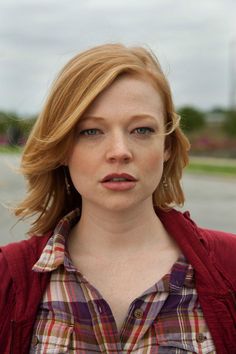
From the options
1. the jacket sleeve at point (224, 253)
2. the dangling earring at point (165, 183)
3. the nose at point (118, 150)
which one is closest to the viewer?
the nose at point (118, 150)

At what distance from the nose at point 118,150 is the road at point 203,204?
12.6 ft

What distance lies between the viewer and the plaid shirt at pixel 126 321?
5.56 feet

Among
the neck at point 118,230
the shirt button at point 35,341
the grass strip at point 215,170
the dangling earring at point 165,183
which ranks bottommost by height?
the shirt button at point 35,341

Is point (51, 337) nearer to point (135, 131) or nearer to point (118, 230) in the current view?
point (118, 230)

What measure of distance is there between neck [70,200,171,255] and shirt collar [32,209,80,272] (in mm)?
53

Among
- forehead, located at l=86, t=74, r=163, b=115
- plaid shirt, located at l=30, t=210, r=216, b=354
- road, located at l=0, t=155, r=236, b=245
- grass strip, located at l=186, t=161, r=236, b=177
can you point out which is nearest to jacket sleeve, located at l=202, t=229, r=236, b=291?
plaid shirt, located at l=30, t=210, r=216, b=354

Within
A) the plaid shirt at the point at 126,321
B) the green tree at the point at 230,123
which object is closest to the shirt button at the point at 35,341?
the plaid shirt at the point at 126,321

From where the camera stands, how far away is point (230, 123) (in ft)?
122

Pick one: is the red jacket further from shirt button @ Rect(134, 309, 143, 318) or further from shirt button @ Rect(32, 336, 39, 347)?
shirt button @ Rect(134, 309, 143, 318)

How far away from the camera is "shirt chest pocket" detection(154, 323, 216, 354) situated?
1.69 m

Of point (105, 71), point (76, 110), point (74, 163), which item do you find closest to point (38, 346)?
point (74, 163)

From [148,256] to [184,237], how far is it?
12cm

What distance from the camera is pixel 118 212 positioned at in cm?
180

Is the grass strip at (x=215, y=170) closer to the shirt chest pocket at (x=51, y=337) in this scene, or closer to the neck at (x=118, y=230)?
the neck at (x=118, y=230)
